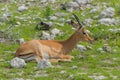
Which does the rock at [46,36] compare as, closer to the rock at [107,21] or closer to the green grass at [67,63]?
the green grass at [67,63]

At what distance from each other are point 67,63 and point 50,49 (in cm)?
111

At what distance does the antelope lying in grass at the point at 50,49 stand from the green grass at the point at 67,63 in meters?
0.30

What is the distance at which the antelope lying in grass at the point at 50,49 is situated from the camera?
1336cm

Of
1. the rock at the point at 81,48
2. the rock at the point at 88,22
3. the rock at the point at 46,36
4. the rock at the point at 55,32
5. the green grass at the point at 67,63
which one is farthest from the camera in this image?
the rock at the point at 88,22

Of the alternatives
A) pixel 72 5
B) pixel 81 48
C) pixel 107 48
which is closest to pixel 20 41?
pixel 81 48

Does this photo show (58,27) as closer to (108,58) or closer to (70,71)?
(108,58)

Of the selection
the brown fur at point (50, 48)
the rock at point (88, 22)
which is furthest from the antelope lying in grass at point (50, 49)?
the rock at point (88, 22)

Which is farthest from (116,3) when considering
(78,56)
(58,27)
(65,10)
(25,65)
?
(25,65)

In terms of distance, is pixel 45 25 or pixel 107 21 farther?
pixel 107 21

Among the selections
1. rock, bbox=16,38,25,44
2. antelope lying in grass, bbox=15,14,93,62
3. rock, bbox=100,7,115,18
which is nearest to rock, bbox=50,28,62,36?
rock, bbox=16,38,25,44

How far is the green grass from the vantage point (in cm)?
1127

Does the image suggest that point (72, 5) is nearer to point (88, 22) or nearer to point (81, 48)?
point (88, 22)

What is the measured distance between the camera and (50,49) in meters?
14.1

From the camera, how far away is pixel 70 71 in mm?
11594
